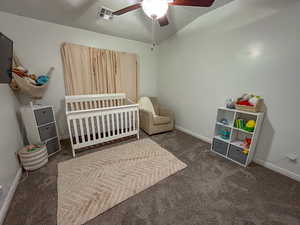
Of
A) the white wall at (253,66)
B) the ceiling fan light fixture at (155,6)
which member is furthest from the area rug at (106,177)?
the ceiling fan light fixture at (155,6)

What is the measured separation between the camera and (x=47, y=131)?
1.92m

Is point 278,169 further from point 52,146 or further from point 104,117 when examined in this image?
point 52,146

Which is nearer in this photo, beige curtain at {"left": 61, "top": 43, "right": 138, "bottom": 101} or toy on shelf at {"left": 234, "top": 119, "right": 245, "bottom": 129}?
toy on shelf at {"left": 234, "top": 119, "right": 245, "bottom": 129}

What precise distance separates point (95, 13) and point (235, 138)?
3.24 metres

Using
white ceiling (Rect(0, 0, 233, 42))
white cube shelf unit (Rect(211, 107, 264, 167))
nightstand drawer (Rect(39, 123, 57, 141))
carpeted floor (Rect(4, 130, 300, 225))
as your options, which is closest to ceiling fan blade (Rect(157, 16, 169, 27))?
white ceiling (Rect(0, 0, 233, 42))

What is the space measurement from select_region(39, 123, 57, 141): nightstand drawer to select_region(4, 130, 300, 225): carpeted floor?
47cm

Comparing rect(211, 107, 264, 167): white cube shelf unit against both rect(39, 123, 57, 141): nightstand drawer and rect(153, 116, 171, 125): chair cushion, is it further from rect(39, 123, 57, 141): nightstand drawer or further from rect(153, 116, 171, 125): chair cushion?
rect(39, 123, 57, 141): nightstand drawer

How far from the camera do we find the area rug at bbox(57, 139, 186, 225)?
1.16m

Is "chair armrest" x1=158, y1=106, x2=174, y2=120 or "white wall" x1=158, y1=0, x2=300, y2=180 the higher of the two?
"white wall" x1=158, y1=0, x2=300, y2=180

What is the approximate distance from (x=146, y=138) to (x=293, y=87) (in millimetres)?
2397

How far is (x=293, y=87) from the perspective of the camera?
1446 millimetres

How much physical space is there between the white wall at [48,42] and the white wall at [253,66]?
192cm

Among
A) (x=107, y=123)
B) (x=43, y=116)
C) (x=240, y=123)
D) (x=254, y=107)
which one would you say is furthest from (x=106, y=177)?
(x=254, y=107)

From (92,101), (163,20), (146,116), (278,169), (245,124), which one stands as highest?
(163,20)
